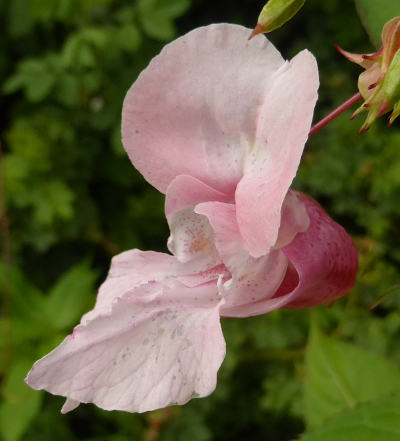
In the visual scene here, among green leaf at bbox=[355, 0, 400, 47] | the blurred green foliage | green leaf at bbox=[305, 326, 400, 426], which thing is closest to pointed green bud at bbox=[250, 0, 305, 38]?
green leaf at bbox=[355, 0, 400, 47]

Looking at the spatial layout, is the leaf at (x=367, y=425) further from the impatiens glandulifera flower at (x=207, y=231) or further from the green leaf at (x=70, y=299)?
the green leaf at (x=70, y=299)

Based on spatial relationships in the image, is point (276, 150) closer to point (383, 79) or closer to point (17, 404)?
point (383, 79)

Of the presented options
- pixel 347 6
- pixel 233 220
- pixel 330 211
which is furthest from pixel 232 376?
pixel 233 220

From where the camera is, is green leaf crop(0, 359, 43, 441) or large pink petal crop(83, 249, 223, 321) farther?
green leaf crop(0, 359, 43, 441)

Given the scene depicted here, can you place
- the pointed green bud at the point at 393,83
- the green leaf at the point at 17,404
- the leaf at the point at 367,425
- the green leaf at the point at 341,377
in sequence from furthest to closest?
the green leaf at the point at 17,404
the green leaf at the point at 341,377
the leaf at the point at 367,425
the pointed green bud at the point at 393,83

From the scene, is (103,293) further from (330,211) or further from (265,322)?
(330,211)

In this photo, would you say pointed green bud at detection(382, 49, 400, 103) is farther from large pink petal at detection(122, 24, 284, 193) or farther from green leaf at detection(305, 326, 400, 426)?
green leaf at detection(305, 326, 400, 426)

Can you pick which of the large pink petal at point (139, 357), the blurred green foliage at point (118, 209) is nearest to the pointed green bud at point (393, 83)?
the large pink petal at point (139, 357)
